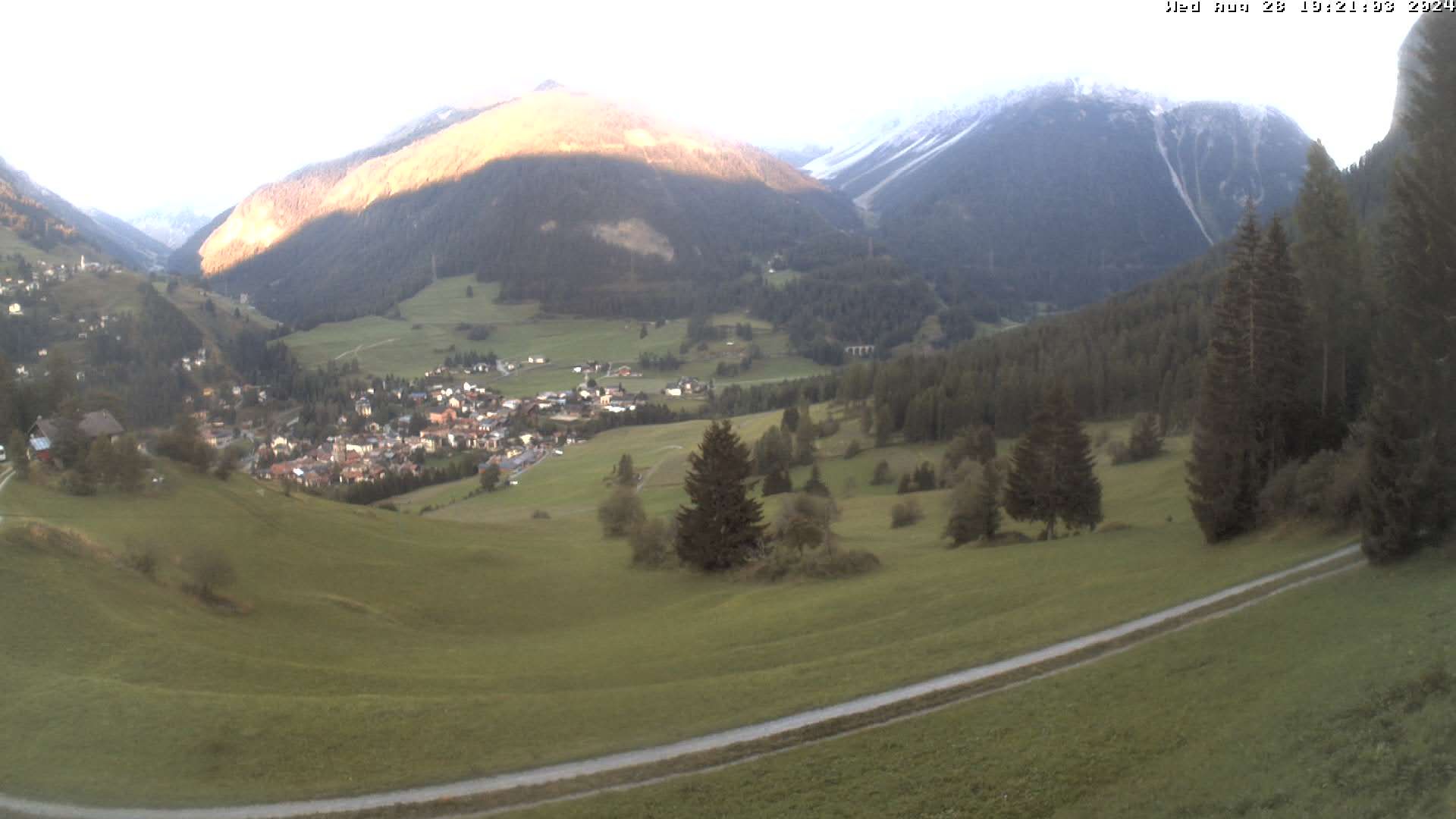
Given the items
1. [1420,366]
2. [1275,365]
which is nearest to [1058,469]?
[1275,365]

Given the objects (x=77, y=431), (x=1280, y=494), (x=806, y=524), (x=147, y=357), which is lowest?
(x=806, y=524)

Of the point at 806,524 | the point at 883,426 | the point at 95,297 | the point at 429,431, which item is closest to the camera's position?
the point at 806,524

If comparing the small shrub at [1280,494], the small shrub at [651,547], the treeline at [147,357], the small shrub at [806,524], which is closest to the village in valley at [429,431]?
the treeline at [147,357]

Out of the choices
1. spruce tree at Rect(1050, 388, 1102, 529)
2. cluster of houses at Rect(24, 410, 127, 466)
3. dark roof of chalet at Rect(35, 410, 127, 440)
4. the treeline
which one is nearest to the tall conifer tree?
spruce tree at Rect(1050, 388, 1102, 529)

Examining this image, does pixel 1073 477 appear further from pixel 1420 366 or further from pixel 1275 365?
pixel 1420 366

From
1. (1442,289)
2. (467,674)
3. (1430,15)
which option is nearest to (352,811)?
(467,674)

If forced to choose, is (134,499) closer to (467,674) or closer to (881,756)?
(467,674)
